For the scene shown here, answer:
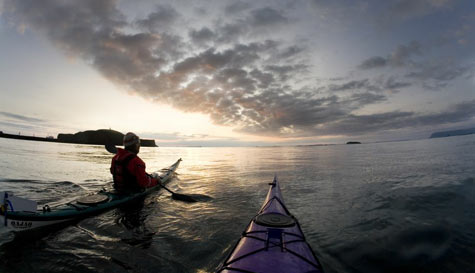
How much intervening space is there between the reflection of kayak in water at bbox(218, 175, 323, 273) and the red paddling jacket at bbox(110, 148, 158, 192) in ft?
18.6

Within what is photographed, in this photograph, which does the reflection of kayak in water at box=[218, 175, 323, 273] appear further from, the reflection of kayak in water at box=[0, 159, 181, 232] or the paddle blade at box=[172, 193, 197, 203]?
the paddle blade at box=[172, 193, 197, 203]

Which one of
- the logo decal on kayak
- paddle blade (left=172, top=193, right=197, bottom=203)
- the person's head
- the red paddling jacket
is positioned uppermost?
the person's head

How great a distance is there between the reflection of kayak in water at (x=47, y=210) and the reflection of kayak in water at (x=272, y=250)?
5964 millimetres

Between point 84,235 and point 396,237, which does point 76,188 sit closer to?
point 84,235

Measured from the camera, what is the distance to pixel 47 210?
→ 20.2 feet

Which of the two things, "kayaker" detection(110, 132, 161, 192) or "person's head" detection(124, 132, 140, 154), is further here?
"person's head" detection(124, 132, 140, 154)

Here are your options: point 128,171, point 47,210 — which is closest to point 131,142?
point 128,171

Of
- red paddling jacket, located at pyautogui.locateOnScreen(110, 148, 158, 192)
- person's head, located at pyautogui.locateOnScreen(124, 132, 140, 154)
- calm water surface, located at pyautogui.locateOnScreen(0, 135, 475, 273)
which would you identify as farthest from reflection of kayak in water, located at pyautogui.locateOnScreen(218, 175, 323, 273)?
person's head, located at pyautogui.locateOnScreen(124, 132, 140, 154)

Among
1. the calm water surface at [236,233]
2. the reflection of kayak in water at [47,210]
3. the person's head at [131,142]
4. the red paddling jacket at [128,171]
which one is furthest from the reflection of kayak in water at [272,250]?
the person's head at [131,142]

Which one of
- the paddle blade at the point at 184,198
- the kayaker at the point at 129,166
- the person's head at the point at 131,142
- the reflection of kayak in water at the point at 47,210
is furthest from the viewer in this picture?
the paddle blade at the point at 184,198

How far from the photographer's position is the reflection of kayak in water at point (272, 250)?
361 centimetres

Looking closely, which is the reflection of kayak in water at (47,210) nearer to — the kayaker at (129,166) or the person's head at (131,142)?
the kayaker at (129,166)

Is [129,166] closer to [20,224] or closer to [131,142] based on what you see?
[131,142]

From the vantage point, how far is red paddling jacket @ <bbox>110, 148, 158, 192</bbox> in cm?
824
